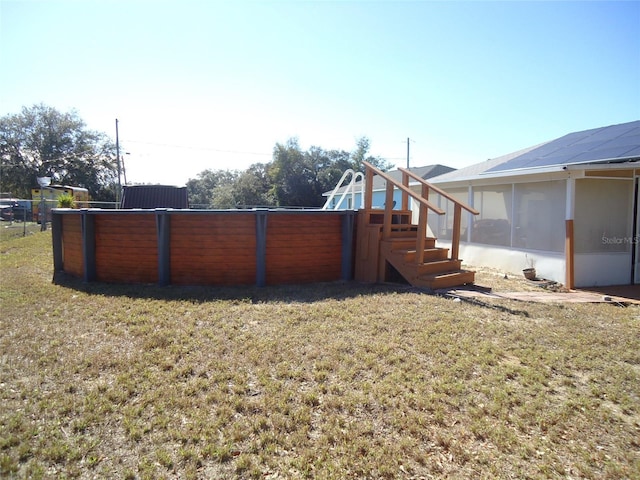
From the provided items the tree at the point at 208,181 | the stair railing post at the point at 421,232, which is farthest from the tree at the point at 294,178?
the stair railing post at the point at 421,232

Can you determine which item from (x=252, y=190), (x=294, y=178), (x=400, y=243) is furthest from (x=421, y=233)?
(x=252, y=190)

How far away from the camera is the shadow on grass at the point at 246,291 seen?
5.15 m

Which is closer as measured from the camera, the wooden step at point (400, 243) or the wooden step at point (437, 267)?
the wooden step at point (437, 267)

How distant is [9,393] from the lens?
2660 mm

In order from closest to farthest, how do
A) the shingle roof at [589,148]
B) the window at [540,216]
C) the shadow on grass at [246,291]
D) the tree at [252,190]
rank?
1. the shadow on grass at [246,291]
2. the shingle roof at [589,148]
3. the window at [540,216]
4. the tree at [252,190]

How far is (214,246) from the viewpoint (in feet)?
19.6

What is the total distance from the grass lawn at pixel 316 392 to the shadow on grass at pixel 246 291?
0.53 m

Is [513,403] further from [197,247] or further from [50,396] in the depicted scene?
[197,247]

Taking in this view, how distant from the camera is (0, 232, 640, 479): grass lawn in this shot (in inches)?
82.4

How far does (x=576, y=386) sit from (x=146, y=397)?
3.10m

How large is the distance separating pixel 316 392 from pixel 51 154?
127 ft

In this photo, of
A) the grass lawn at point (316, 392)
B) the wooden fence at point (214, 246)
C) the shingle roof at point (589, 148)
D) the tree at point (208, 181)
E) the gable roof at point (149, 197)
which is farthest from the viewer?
the tree at point (208, 181)

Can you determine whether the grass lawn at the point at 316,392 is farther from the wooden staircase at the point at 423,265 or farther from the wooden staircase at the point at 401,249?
the wooden staircase at the point at 401,249

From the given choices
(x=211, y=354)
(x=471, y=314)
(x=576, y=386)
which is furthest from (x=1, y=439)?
(x=471, y=314)
